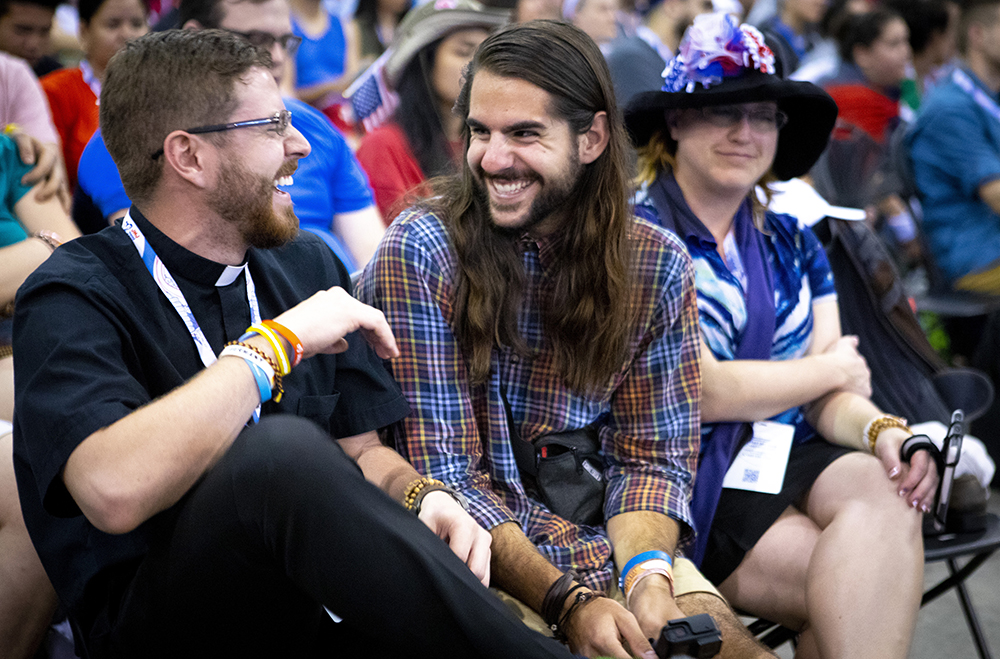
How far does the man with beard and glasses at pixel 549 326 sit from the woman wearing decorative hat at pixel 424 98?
1267 mm

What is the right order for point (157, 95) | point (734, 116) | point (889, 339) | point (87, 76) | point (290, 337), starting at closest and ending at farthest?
point (290, 337) → point (157, 95) → point (734, 116) → point (889, 339) → point (87, 76)

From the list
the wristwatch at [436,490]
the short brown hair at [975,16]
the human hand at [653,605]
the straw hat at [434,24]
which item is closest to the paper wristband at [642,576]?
the human hand at [653,605]

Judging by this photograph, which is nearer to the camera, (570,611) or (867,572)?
(570,611)

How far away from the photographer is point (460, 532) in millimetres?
1689

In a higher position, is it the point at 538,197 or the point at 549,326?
the point at 538,197

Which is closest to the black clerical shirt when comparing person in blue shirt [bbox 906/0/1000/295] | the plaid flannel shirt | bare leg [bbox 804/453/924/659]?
the plaid flannel shirt

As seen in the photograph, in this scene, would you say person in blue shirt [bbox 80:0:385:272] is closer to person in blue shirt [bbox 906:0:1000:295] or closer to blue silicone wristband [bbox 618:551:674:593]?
blue silicone wristband [bbox 618:551:674:593]

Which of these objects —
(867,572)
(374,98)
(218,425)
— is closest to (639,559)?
(867,572)

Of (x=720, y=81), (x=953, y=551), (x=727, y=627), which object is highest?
(x=720, y=81)

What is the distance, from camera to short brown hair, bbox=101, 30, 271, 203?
1.69m

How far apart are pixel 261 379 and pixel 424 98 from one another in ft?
7.21

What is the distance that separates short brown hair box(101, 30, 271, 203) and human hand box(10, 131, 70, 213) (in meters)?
0.93

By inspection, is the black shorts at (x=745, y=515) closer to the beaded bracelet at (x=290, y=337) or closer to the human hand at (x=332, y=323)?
the human hand at (x=332, y=323)

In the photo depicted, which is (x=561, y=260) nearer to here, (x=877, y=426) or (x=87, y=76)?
(x=877, y=426)
